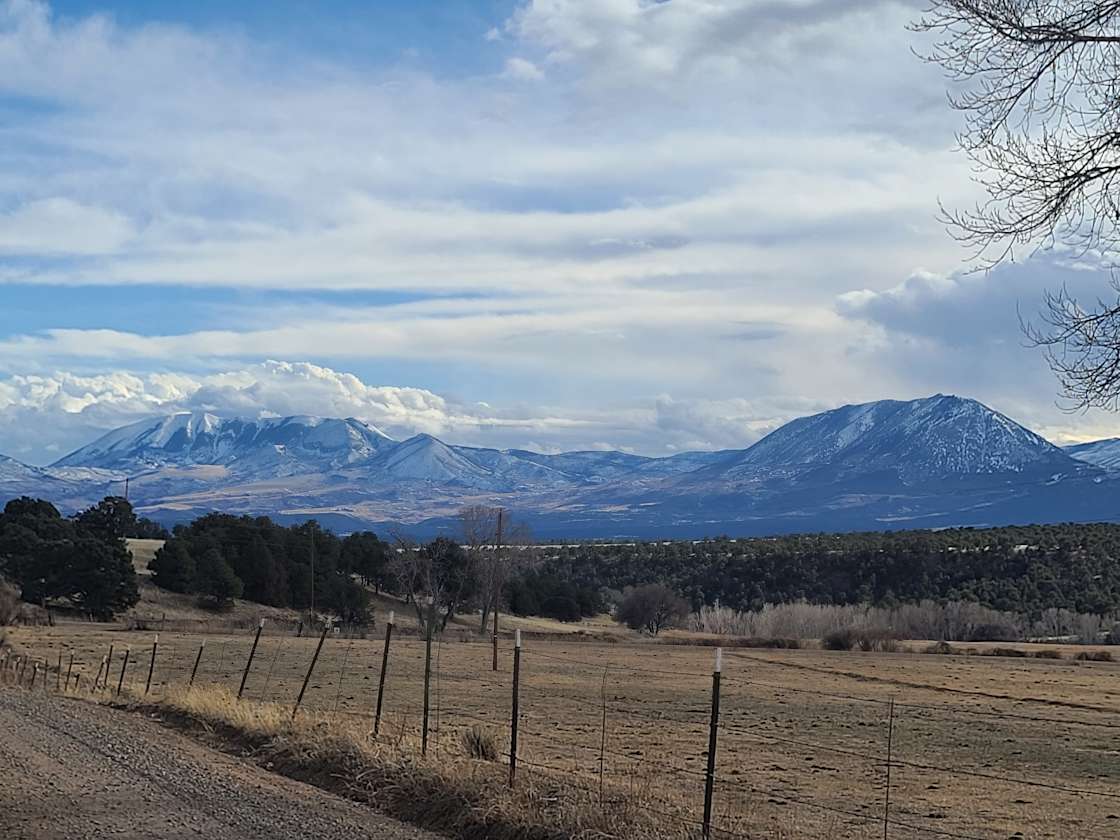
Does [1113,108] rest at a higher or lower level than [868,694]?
higher

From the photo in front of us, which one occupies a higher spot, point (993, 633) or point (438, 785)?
point (438, 785)

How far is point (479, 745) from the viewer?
15.6 metres

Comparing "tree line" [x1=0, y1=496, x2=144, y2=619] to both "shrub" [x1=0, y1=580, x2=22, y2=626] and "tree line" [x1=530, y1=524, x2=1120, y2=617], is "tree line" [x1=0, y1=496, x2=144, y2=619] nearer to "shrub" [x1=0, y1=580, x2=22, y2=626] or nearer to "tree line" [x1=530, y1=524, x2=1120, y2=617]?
"shrub" [x1=0, y1=580, x2=22, y2=626]

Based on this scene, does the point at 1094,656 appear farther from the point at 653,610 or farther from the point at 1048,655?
the point at 653,610

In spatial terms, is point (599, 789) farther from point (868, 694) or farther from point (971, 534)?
point (971, 534)

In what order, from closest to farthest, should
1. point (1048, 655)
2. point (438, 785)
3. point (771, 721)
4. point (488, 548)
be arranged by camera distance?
point (438, 785)
point (771, 721)
point (1048, 655)
point (488, 548)

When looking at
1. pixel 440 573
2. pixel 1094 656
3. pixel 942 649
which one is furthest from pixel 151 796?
pixel 440 573

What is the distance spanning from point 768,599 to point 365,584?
36745 millimetres

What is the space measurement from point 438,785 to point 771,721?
20336 mm

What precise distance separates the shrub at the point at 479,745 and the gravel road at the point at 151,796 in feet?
6.21

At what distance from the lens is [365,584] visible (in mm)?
103062

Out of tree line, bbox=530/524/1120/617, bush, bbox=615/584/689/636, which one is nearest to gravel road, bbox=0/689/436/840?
bush, bbox=615/584/689/636

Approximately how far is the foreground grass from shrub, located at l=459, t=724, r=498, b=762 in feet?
0.53

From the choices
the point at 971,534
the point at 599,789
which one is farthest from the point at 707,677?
the point at 971,534
